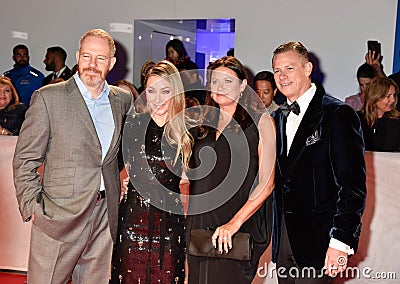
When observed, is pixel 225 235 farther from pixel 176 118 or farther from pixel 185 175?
pixel 176 118

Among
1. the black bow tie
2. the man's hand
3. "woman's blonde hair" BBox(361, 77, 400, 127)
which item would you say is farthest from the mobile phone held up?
the black bow tie

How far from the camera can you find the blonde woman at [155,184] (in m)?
3.15

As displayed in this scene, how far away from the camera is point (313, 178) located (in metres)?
2.65

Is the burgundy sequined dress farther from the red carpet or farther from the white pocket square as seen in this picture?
the red carpet

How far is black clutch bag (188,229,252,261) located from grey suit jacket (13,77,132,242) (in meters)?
0.54

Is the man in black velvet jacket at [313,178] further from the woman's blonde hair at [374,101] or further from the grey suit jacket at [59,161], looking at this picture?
the woman's blonde hair at [374,101]

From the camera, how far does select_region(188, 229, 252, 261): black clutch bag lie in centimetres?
289

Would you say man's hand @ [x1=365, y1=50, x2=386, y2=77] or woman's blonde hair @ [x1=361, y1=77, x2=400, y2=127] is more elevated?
man's hand @ [x1=365, y1=50, x2=386, y2=77]

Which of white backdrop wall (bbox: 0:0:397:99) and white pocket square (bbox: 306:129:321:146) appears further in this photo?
white backdrop wall (bbox: 0:0:397:99)

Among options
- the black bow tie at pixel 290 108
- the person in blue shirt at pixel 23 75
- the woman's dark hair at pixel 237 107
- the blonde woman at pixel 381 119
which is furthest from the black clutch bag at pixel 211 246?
the person in blue shirt at pixel 23 75

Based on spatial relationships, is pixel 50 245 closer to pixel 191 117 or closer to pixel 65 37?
pixel 191 117

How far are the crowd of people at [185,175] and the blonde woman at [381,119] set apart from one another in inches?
99.0

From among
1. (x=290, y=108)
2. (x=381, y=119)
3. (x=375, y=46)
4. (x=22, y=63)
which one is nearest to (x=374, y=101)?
(x=381, y=119)

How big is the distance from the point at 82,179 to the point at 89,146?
0.16 metres
